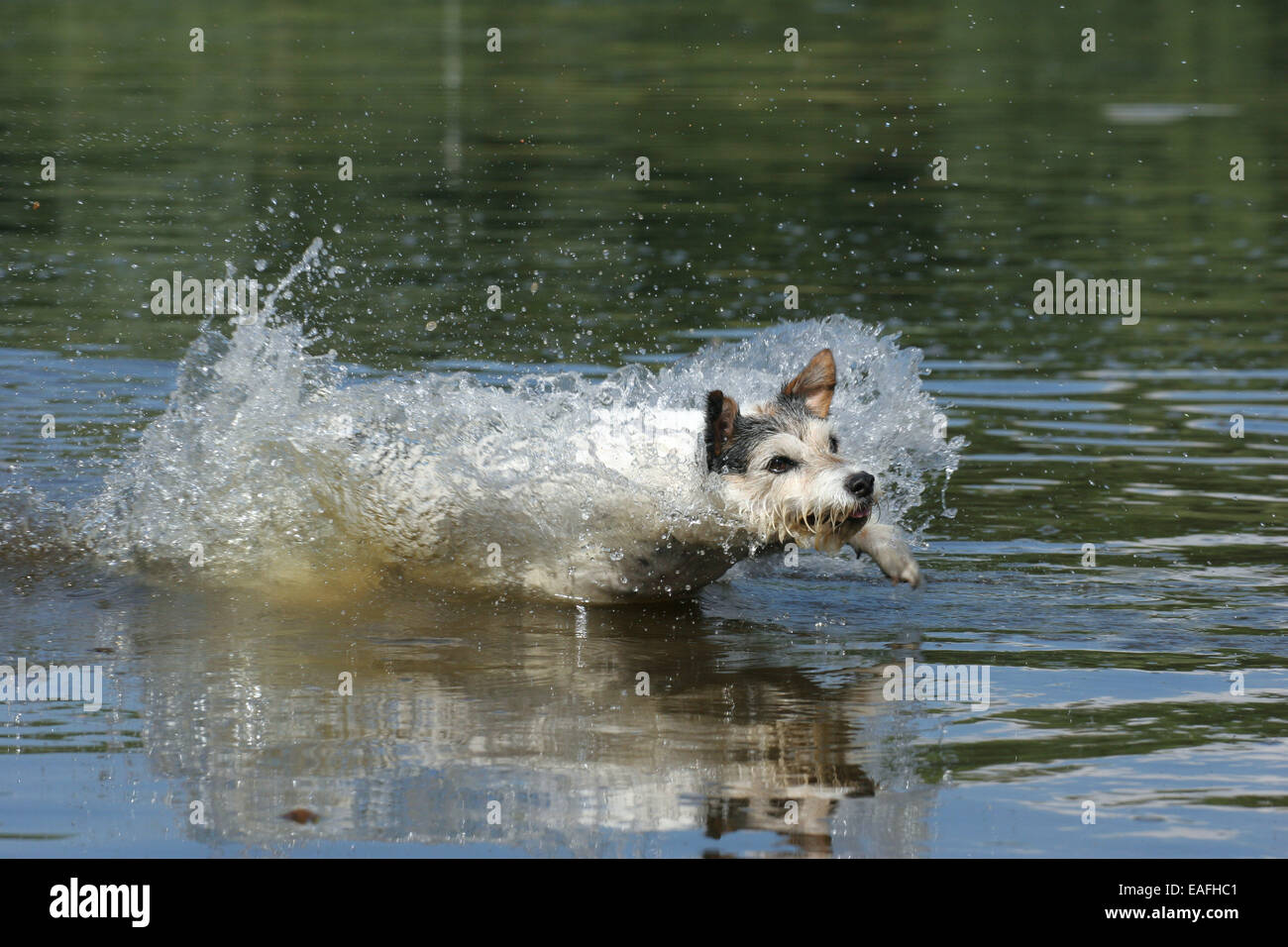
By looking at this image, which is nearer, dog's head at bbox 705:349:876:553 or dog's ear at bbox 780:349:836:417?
dog's head at bbox 705:349:876:553

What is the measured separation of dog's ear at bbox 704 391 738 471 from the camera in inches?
344

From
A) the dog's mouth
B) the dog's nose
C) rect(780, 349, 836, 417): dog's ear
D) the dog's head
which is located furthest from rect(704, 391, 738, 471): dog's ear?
the dog's nose

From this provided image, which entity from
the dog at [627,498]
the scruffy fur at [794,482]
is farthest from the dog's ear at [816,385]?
the scruffy fur at [794,482]

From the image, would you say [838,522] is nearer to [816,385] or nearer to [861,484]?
[861,484]

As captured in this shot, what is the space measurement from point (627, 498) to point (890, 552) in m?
1.41

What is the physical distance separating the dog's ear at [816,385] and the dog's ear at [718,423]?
438mm

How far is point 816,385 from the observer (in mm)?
9125

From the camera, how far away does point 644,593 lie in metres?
9.46

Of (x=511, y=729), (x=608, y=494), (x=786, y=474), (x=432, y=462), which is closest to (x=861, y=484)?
(x=786, y=474)

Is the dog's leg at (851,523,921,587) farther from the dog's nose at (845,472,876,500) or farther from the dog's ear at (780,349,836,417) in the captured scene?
the dog's ear at (780,349,836,417)

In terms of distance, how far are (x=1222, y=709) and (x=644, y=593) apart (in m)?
3.16

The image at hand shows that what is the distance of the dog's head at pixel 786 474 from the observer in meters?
8.43

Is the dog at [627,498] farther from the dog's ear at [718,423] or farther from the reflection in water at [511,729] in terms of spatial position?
the reflection in water at [511,729]
